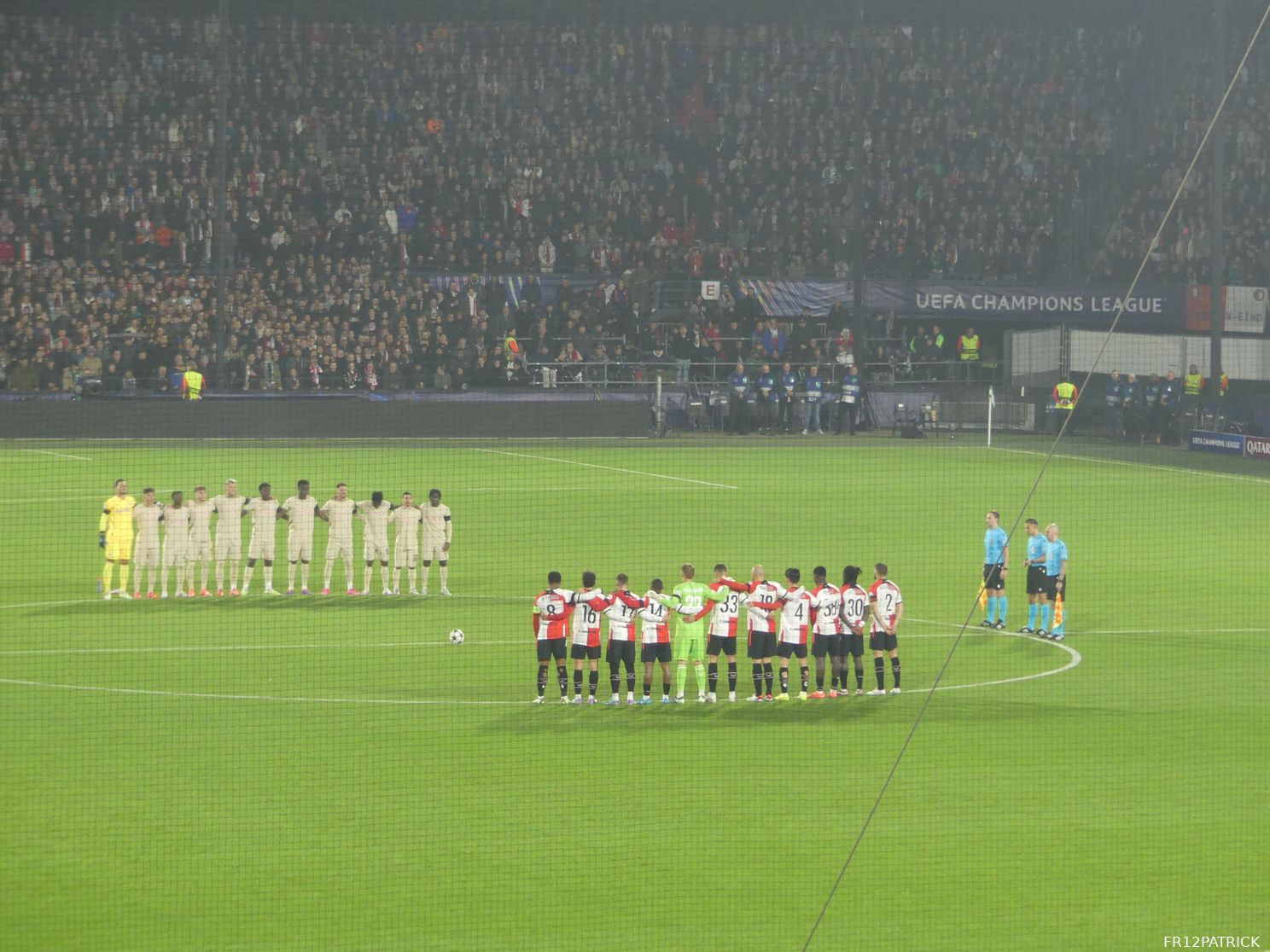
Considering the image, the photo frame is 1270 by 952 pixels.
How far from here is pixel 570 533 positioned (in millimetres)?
31375

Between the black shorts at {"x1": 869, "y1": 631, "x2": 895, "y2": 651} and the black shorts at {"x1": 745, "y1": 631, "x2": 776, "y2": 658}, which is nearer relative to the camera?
the black shorts at {"x1": 745, "y1": 631, "x2": 776, "y2": 658}

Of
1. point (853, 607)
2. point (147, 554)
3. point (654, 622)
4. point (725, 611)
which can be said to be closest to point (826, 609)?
point (853, 607)

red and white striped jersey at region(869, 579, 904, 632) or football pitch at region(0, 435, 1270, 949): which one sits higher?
red and white striped jersey at region(869, 579, 904, 632)

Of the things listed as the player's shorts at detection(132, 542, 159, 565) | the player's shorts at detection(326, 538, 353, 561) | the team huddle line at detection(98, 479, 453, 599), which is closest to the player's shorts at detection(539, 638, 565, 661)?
the team huddle line at detection(98, 479, 453, 599)

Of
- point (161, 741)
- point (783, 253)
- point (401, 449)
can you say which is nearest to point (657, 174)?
point (783, 253)

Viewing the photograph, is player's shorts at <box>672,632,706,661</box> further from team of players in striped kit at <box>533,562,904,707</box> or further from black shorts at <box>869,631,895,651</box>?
black shorts at <box>869,631,895,651</box>

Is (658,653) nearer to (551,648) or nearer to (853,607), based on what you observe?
(551,648)

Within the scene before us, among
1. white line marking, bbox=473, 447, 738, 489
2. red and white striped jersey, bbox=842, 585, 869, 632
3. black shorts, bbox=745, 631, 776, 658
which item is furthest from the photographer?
white line marking, bbox=473, 447, 738, 489

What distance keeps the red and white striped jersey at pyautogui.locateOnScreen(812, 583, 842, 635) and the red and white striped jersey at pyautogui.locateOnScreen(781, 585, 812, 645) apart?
0.08 meters

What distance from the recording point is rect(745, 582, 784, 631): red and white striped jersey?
58.4 feet

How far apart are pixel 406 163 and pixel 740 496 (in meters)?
20.2

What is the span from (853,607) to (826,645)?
557 mm

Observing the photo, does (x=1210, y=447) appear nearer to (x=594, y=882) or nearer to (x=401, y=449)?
(x=401, y=449)

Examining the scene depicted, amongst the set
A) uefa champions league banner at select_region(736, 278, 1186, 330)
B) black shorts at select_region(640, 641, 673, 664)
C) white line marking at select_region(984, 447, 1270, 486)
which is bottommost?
black shorts at select_region(640, 641, 673, 664)
